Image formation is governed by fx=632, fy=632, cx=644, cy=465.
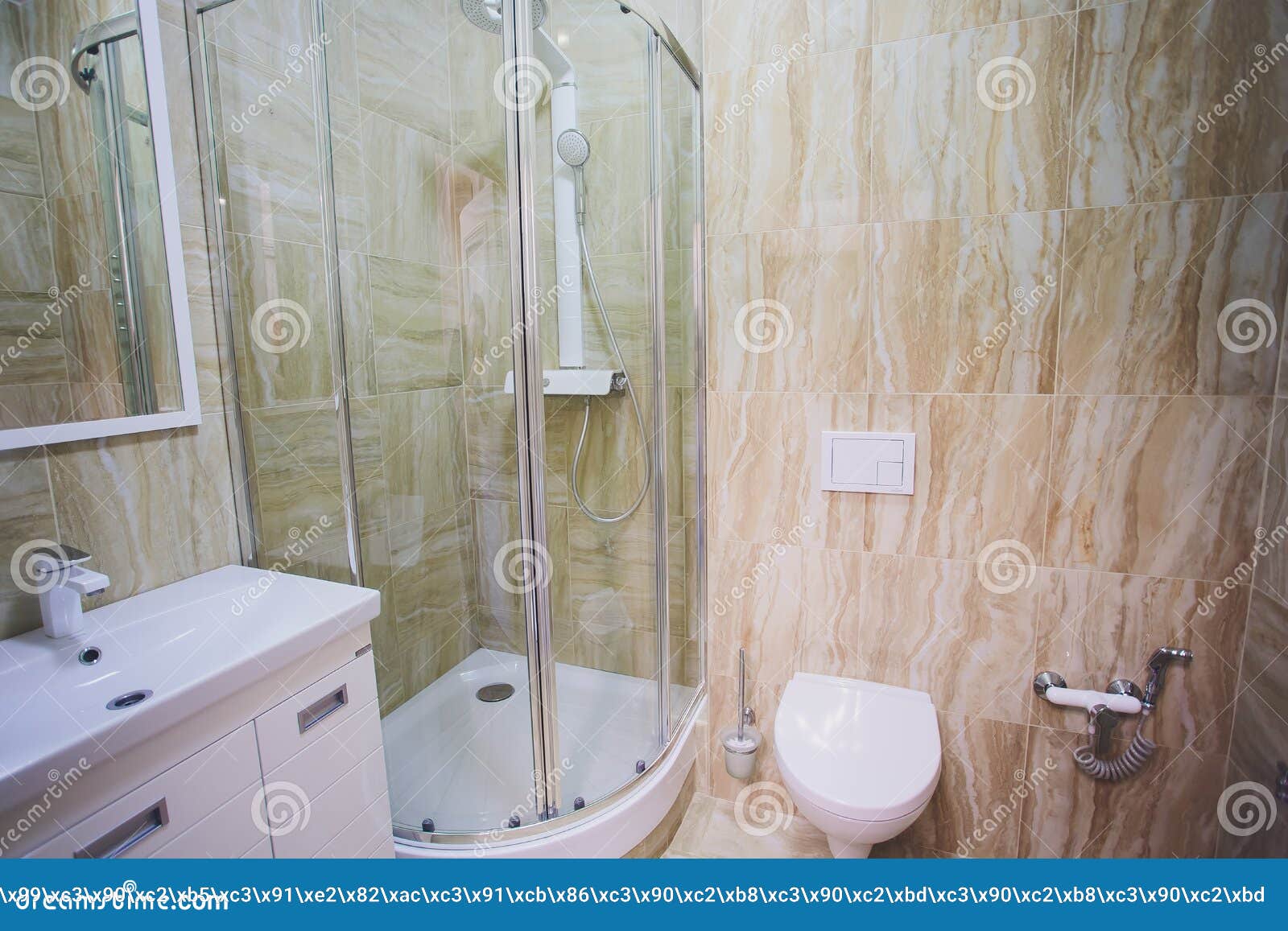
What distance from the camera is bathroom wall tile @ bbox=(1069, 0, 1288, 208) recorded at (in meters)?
1.30

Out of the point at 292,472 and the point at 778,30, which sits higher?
the point at 778,30

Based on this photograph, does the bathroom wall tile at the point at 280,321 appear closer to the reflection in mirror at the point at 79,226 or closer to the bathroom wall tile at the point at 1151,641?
the reflection in mirror at the point at 79,226

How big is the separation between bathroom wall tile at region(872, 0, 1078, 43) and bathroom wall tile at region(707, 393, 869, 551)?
859mm

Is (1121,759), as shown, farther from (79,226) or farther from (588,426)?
(79,226)

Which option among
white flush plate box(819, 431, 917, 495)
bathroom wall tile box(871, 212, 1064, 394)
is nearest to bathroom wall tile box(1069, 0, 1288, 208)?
bathroom wall tile box(871, 212, 1064, 394)

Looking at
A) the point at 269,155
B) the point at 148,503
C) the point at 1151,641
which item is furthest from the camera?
the point at 1151,641

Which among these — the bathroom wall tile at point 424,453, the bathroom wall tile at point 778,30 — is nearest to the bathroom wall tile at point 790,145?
the bathroom wall tile at point 778,30

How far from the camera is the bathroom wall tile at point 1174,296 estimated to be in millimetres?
1339

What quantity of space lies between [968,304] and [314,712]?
162 centimetres

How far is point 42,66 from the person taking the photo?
1.08 metres

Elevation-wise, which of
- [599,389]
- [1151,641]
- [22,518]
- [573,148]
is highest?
[573,148]

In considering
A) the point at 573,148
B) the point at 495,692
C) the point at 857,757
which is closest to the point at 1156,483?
the point at 857,757

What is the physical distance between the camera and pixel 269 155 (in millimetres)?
1377
